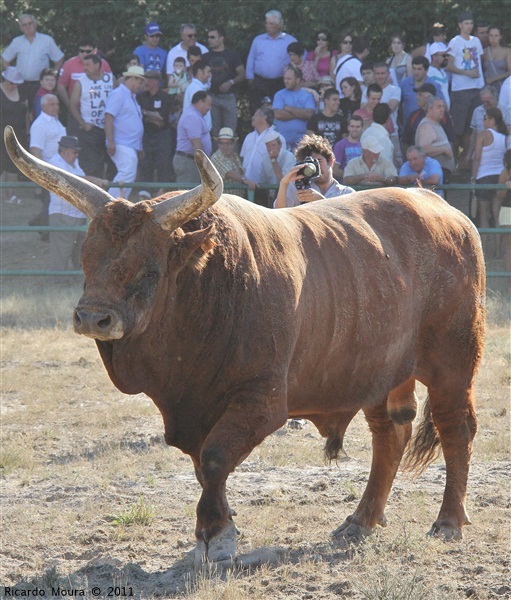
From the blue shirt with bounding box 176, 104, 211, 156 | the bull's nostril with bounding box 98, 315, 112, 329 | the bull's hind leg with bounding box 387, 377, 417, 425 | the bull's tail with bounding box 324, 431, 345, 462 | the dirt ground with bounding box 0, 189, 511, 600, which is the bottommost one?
the dirt ground with bounding box 0, 189, 511, 600

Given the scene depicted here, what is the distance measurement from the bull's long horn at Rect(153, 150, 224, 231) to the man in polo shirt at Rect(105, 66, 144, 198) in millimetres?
8844

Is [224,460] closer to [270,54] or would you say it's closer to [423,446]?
[423,446]

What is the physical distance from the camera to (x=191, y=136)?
13156mm

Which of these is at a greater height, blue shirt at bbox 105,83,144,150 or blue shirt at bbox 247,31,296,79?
blue shirt at bbox 247,31,296,79

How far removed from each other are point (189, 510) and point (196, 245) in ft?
6.28

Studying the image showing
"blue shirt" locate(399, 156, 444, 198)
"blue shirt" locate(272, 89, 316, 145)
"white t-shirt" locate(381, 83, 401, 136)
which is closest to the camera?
"blue shirt" locate(399, 156, 444, 198)

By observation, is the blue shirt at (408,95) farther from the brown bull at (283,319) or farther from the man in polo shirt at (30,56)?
the brown bull at (283,319)

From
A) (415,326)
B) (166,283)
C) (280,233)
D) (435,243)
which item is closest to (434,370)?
(415,326)

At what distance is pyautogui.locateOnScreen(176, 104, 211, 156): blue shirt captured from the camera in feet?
43.1

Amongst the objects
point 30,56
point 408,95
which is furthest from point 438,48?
point 30,56

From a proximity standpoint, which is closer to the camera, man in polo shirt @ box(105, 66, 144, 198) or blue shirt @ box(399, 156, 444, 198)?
blue shirt @ box(399, 156, 444, 198)

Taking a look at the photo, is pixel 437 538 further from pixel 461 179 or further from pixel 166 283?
pixel 461 179

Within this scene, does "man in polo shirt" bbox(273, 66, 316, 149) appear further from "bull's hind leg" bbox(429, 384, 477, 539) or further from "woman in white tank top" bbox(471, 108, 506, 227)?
"bull's hind leg" bbox(429, 384, 477, 539)

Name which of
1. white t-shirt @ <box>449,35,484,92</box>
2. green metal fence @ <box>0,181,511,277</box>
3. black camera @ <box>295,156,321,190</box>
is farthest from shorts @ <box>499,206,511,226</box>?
black camera @ <box>295,156,321,190</box>
